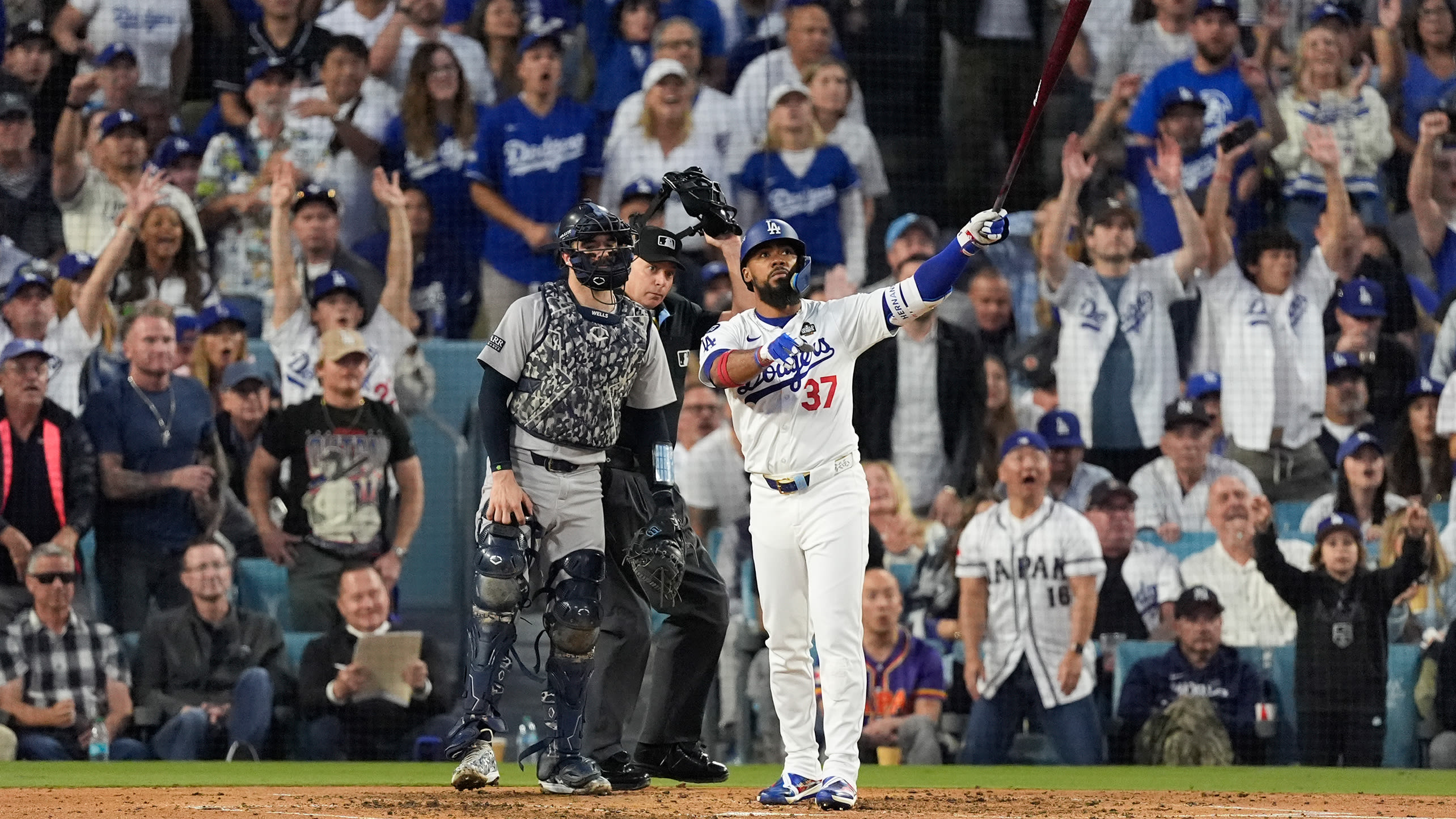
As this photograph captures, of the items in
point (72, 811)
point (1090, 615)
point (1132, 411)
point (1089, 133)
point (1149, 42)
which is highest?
point (1149, 42)

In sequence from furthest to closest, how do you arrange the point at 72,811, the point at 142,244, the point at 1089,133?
the point at 1089,133 < the point at 142,244 < the point at 72,811

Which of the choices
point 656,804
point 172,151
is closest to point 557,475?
point 656,804

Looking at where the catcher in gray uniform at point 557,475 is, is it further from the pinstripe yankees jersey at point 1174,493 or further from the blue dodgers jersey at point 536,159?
the pinstripe yankees jersey at point 1174,493

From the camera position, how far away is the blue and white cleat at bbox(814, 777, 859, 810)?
4941 millimetres

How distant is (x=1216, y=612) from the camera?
859 cm

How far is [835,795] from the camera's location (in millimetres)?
4938

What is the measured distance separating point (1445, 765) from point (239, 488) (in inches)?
253

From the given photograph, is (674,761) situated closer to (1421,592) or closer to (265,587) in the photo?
(265,587)

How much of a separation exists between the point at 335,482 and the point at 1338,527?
17.7ft

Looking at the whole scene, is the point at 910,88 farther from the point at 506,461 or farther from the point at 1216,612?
the point at 506,461

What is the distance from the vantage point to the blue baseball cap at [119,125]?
30.0 feet

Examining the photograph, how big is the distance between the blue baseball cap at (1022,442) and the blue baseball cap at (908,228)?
1264mm

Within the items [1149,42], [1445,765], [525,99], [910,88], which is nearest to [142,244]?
[525,99]

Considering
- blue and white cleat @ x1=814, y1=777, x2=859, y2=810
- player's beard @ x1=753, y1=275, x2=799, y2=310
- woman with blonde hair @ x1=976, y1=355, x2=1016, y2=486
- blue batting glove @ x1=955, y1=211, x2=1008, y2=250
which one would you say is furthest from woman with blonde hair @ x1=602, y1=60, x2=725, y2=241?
blue and white cleat @ x1=814, y1=777, x2=859, y2=810
